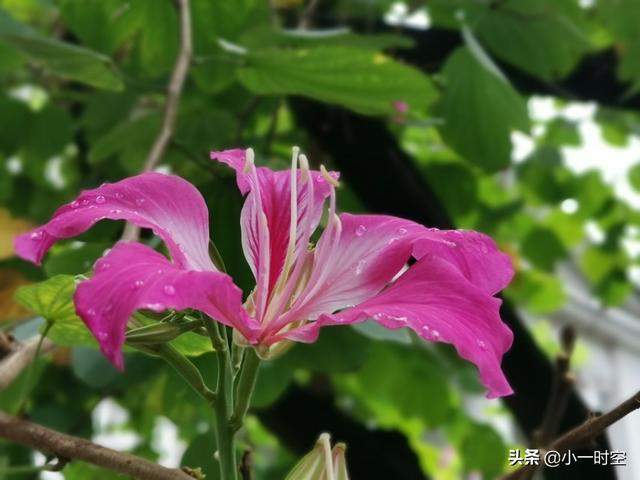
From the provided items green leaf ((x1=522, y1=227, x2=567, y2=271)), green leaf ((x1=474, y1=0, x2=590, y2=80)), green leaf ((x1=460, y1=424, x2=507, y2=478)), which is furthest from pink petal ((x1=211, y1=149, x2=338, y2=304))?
green leaf ((x1=522, y1=227, x2=567, y2=271))

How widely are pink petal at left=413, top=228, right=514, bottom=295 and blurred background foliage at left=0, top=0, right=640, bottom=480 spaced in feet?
0.36

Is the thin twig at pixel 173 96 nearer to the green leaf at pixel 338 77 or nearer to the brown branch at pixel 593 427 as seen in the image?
the green leaf at pixel 338 77

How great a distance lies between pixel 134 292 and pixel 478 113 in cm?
60

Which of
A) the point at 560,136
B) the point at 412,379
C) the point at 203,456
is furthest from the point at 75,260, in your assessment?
the point at 560,136

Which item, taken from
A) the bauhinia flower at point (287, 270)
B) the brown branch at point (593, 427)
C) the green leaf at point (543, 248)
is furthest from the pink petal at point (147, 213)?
the green leaf at point (543, 248)

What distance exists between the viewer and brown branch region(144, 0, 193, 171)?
2.00 feet

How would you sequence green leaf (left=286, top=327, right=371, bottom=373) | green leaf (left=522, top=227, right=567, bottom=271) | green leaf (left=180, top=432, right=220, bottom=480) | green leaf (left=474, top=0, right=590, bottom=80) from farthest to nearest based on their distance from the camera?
green leaf (left=522, top=227, right=567, bottom=271) < green leaf (left=474, top=0, right=590, bottom=80) < green leaf (left=286, top=327, right=371, bottom=373) < green leaf (left=180, top=432, right=220, bottom=480)

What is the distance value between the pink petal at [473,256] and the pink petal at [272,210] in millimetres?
63

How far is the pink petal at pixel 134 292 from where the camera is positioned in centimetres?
26

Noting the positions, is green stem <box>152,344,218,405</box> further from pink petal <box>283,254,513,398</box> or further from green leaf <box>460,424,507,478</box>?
green leaf <box>460,424,507,478</box>

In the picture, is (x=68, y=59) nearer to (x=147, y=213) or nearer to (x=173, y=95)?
(x=173, y=95)

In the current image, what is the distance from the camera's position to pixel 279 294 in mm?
366

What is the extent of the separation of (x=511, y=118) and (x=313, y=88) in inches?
9.7

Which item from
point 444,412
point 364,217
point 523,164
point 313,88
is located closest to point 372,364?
point 444,412
